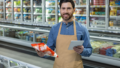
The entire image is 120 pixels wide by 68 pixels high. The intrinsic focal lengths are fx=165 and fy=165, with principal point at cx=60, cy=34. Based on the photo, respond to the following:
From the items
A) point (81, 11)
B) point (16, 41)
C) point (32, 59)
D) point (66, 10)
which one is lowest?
point (32, 59)

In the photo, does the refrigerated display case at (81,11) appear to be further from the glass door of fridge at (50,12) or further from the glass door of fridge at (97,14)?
the glass door of fridge at (50,12)

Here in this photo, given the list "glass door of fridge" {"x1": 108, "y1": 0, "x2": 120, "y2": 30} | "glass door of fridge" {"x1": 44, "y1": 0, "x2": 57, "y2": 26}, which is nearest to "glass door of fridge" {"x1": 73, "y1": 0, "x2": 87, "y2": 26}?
"glass door of fridge" {"x1": 108, "y1": 0, "x2": 120, "y2": 30}

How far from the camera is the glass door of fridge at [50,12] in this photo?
6.90 meters

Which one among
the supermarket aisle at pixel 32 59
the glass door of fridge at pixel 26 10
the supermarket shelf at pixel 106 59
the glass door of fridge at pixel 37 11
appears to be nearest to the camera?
the supermarket shelf at pixel 106 59

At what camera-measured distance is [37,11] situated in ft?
24.9

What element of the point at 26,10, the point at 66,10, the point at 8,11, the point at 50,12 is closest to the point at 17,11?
the point at 26,10

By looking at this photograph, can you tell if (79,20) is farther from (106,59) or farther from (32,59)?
(106,59)

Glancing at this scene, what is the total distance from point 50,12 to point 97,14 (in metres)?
2.31

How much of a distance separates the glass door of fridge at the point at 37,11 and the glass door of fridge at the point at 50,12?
33cm

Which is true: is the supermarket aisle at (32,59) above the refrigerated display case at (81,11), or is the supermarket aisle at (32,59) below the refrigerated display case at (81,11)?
below

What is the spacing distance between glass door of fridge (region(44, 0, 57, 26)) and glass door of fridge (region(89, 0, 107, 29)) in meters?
1.75

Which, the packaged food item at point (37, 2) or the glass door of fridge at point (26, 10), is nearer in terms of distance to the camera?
the packaged food item at point (37, 2)

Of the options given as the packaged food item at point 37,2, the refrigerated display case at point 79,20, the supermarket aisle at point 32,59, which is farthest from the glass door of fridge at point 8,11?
the supermarket aisle at point 32,59

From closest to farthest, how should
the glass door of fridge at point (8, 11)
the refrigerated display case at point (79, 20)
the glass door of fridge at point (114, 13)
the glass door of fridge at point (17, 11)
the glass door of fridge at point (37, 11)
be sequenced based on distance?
the refrigerated display case at point (79, 20) < the glass door of fridge at point (114, 13) < the glass door of fridge at point (37, 11) < the glass door of fridge at point (17, 11) < the glass door of fridge at point (8, 11)
